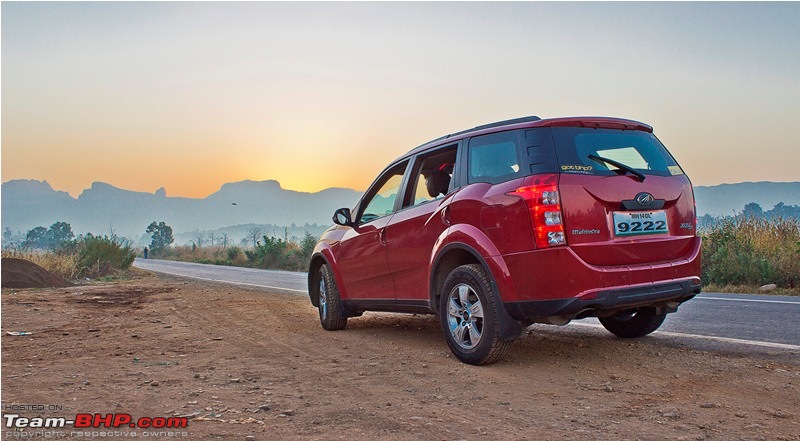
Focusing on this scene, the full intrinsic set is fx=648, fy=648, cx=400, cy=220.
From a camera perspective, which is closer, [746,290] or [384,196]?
[384,196]

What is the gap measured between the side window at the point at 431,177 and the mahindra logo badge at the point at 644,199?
1679 mm

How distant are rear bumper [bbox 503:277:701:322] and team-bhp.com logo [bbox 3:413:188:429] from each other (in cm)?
247

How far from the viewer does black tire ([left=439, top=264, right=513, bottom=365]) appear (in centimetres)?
504

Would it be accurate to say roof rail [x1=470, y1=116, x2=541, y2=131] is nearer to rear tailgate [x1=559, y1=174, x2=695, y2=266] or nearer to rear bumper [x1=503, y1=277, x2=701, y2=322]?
rear tailgate [x1=559, y1=174, x2=695, y2=266]

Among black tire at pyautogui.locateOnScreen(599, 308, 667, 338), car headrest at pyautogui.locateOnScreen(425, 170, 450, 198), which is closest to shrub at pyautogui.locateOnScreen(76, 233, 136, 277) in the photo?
car headrest at pyautogui.locateOnScreen(425, 170, 450, 198)

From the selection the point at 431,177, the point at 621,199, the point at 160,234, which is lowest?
the point at 621,199

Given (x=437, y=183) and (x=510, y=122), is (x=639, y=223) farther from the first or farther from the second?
(x=437, y=183)

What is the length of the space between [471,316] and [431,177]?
5.55ft

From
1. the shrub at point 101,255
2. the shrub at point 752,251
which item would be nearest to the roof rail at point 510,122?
→ the shrub at point 752,251

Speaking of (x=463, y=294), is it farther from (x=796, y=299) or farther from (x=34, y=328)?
(x=796, y=299)

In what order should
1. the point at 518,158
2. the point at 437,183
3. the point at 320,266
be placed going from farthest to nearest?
1. the point at 320,266
2. the point at 437,183
3. the point at 518,158

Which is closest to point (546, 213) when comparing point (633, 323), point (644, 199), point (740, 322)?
point (644, 199)

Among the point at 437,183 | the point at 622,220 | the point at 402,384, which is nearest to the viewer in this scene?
the point at 402,384

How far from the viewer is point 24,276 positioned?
15648mm
